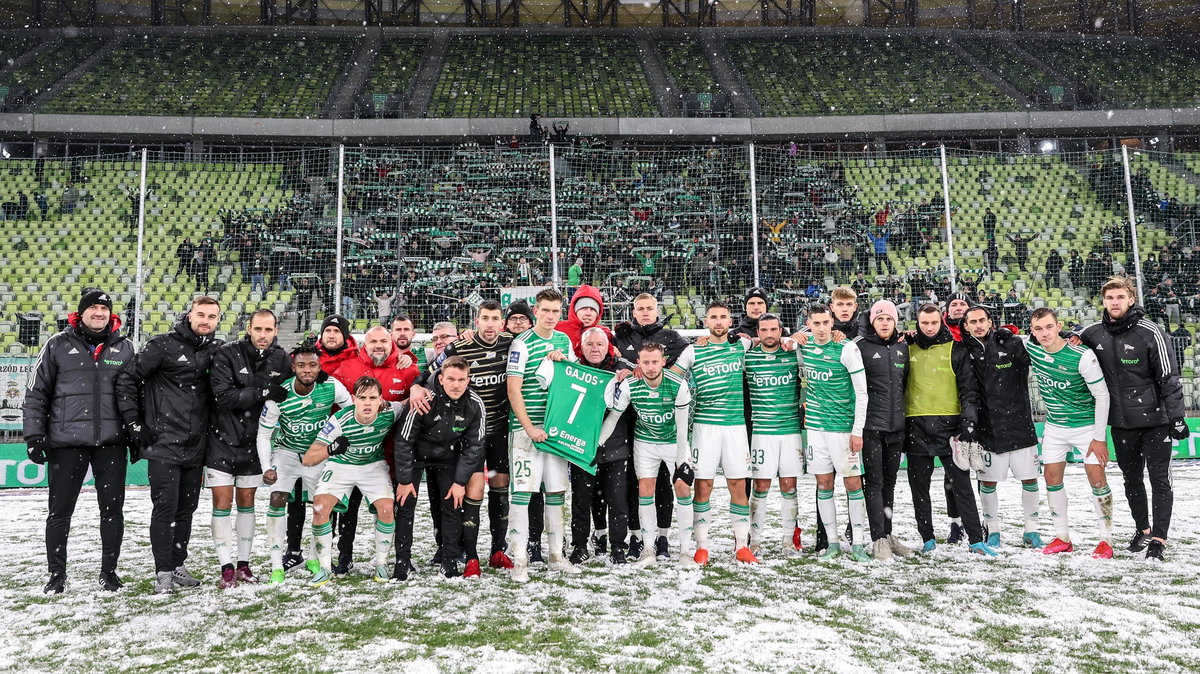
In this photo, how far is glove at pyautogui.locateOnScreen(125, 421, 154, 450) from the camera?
5.94 meters

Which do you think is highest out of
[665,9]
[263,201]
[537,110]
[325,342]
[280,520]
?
[665,9]

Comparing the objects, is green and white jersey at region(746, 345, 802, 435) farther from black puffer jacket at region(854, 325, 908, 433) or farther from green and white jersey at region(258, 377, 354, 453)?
green and white jersey at region(258, 377, 354, 453)

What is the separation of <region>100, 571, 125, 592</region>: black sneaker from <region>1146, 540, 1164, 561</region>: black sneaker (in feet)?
25.7

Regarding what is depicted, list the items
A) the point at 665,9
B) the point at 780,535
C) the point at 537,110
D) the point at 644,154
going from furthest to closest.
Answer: the point at 665,9 < the point at 537,110 < the point at 644,154 < the point at 780,535

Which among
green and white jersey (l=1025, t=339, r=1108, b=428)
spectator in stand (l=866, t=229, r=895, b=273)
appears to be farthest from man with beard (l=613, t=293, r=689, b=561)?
spectator in stand (l=866, t=229, r=895, b=273)

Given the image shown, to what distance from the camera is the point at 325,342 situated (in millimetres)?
6707

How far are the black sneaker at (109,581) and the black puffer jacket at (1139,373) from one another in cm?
791

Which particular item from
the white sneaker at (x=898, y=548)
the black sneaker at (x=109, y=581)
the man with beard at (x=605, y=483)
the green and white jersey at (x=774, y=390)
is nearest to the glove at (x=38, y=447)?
the black sneaker at (x=109, y=581)

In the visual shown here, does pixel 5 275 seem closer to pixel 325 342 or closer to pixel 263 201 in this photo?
pixel 263 201

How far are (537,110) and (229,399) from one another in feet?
74.5

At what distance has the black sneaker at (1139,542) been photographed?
267 inches

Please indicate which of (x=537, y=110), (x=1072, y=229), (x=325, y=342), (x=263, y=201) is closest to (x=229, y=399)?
(x=325, y=342)

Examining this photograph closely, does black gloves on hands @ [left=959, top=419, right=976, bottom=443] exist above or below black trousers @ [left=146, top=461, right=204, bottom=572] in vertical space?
above

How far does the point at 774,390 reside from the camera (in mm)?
6891
